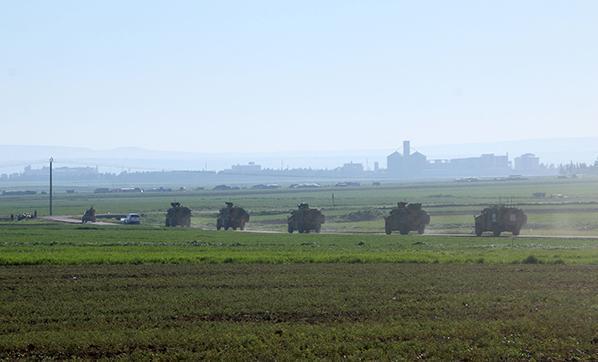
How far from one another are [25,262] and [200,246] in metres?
13.7

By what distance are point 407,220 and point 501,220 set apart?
8289mm

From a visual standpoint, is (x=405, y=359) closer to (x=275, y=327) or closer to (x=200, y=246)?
(x=275, y=327)

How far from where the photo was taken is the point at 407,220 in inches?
2830

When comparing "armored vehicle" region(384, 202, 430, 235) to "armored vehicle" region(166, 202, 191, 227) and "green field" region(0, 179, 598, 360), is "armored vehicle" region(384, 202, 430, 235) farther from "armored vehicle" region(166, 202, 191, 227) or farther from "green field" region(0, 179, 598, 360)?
"green field" region(0, 179, 598, 360)

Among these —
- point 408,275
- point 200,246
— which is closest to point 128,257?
point 200,246

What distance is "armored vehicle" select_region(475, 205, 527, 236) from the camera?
66.3 meters

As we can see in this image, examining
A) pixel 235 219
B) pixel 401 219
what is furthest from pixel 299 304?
pixel 235 219

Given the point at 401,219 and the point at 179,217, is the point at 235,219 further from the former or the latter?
the point at 401,219

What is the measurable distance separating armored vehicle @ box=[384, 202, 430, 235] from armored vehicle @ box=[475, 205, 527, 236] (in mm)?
6370

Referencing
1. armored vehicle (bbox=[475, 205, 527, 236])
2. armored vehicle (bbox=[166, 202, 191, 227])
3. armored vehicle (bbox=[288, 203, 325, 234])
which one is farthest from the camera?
armored vehicle (bbox=[166, 202, 191, 227])

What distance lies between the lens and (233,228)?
8212 cm

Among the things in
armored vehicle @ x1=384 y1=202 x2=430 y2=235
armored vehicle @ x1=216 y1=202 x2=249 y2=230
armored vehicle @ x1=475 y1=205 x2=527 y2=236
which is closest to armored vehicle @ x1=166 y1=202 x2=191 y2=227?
armored vehicle @ x1=216 y1=202 x2=249 y2=230

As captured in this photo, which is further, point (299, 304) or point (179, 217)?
point (179, 217)

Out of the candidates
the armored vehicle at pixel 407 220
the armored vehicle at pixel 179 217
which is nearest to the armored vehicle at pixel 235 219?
the armored vehicle at pixel 179 217
